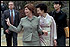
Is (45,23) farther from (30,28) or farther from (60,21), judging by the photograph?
(60,21)

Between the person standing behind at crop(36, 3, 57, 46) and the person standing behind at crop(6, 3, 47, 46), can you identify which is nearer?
the person standing behind at crop(6, 3, 47, 46)

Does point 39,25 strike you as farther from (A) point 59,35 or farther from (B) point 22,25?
(A) point 59,35

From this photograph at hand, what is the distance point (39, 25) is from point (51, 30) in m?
0.53

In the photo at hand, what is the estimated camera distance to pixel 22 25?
5.43 metres

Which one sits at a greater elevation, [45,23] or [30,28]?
[45,23]

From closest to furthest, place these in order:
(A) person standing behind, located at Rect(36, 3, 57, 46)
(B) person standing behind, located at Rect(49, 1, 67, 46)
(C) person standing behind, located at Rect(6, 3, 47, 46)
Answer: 1. (C) person standing behind, located at Rect(6, 3, 47, 46)
2. (A) person standing behind, located at Rect(36, 3, 57, 46)
3. (B) person standing behind, located at Rect(49, 1, 67, 46)

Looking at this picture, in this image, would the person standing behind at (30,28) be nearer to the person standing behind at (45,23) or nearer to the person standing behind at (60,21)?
the person standing behind at (45,23)

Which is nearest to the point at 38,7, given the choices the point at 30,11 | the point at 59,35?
the point at 30,11

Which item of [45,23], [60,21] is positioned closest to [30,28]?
[45,23]

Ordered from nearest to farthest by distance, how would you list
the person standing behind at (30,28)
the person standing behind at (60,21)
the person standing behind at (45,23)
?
the person standing behind at (30,28) → the person standing behind at (45,23) → the person standing behind at (60,21)

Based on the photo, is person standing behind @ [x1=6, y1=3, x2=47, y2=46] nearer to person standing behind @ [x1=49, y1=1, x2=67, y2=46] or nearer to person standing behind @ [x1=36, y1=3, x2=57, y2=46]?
person standing behind @ [x1=36, y1=3, x2=57, y2=46]

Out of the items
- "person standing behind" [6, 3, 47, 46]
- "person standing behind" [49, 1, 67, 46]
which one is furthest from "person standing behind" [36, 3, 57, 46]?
"person standing behind" [49, 1, 67, 46]

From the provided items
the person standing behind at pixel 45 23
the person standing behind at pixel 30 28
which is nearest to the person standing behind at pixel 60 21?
the person standing behind at pixel 45 23

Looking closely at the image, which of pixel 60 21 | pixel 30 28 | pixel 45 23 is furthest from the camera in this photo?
pixel 60 21
